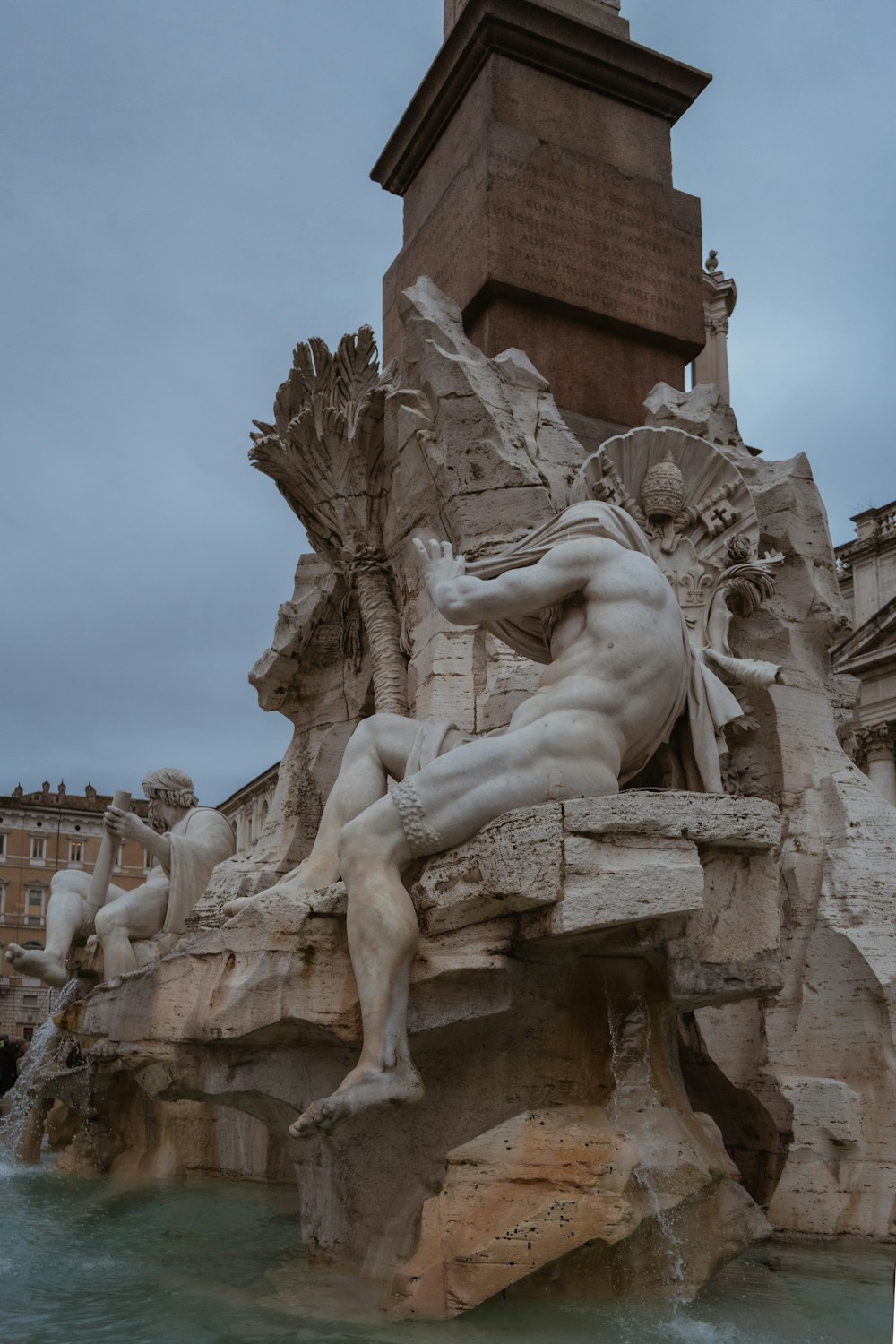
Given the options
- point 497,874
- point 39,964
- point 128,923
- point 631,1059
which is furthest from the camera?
point 39,964

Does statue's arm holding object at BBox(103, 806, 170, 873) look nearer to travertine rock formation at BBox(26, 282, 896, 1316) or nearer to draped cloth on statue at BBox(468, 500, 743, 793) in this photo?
travertine rock formation at BBox(26, 282, 896, 1316)

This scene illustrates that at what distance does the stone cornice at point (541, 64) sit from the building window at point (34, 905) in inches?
1740

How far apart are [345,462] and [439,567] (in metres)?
2.89

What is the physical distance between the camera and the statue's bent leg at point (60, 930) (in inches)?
402

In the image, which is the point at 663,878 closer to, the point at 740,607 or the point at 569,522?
the point at 569,522

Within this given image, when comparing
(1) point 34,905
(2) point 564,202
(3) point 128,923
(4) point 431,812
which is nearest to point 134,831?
(3) point 128,923

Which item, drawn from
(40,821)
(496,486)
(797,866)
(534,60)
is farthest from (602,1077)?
(40,821)

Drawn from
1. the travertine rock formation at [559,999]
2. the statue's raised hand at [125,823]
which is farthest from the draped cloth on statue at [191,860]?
the travertine rock formation at [559,999]

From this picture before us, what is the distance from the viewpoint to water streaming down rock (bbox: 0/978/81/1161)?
9266 millimetres

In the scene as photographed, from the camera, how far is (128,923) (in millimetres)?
9172

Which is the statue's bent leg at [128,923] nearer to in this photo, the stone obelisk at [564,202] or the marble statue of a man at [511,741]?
the marble statue of a man at [511,741]

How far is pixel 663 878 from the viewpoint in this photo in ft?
14.7

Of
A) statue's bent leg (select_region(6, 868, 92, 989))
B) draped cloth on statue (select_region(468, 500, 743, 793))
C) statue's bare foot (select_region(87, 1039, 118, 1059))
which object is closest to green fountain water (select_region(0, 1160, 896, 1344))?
statue's bare foot (select_region(87, 1039, 118, 1059))

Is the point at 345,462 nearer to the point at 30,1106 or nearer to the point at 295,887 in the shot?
the point at 295,887
